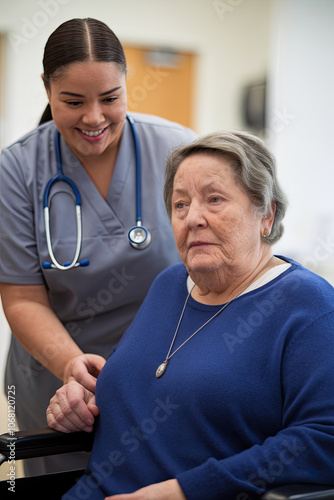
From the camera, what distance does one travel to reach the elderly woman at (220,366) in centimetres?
106

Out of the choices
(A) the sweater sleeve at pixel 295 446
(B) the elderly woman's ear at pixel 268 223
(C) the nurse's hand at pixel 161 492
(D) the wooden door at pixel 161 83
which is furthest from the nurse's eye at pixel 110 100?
(D) the wooden door at pixel 161 83

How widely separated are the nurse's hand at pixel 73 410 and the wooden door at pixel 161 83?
4.15 m

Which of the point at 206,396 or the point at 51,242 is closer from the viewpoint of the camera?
the point at 206,396

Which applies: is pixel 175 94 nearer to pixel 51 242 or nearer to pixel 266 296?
pixel 51 242

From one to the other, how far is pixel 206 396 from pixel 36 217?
2.49 feet

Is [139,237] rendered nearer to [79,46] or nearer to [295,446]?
[79,46]

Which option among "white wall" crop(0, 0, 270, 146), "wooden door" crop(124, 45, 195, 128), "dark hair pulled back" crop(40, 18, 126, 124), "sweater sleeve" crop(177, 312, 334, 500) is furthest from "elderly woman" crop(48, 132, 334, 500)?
"wooden door" crop(124, 45, 195, 128)

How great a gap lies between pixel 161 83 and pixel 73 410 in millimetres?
4504

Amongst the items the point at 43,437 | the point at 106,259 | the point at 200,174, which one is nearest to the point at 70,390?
the point at 43,437

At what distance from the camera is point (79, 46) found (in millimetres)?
1437

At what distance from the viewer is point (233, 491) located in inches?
41.4

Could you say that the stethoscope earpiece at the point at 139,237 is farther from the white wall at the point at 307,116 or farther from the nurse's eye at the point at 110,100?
the white wall at the point at 307,116

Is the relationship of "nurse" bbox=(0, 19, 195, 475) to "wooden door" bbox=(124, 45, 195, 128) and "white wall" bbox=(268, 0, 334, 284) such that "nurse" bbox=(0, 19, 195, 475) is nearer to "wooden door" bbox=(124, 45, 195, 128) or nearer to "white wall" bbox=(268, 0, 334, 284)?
"white wall" bbox=(268, 0, 334, 284)

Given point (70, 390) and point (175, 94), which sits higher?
point (175, 94)
